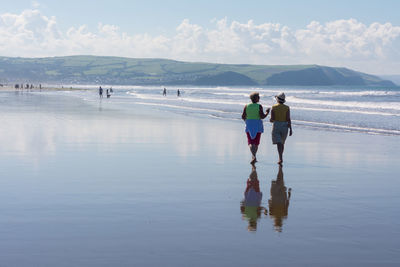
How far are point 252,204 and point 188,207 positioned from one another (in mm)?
1048

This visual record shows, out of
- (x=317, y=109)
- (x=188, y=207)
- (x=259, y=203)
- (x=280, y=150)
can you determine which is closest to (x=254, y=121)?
(x=280, y=150)

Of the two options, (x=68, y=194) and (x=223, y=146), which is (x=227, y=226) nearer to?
(x=68, y=194)

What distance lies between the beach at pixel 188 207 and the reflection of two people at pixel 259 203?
7 centimetres

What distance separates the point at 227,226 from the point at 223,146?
991cm

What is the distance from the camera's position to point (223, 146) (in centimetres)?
1712

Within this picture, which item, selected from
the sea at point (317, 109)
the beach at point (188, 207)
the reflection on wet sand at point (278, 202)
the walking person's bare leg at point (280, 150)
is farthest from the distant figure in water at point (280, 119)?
the sea at point (317, 109)

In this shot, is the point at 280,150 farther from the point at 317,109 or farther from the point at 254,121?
the point at 317,109

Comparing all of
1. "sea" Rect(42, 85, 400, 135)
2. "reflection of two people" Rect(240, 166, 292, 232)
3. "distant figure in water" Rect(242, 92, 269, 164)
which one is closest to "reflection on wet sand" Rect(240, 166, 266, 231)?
"reflection of two people" Rect(240, 166, 292, 232)

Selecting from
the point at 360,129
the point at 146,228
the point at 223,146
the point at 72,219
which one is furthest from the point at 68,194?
the point at 360,129

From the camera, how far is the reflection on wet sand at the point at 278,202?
25.3 ft

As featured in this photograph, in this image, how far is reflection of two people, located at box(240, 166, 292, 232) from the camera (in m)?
7.69

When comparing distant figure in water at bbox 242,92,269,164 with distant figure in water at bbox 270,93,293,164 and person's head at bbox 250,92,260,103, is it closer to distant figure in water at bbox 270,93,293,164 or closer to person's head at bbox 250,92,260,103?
person's head at bbox 250,92,260,103

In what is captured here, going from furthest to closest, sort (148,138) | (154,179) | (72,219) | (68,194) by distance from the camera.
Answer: (148,138)
(154,179)
(68,194)
(72,219)

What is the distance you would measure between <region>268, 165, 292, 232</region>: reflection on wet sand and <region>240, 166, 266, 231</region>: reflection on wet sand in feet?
0.64
